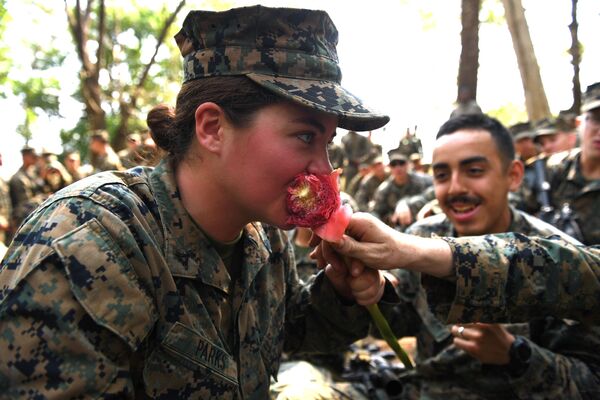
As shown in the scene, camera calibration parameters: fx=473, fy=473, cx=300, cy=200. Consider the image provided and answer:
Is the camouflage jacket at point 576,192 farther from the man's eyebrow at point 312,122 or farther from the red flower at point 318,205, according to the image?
Answer: the man's eyebrow at point 312,122

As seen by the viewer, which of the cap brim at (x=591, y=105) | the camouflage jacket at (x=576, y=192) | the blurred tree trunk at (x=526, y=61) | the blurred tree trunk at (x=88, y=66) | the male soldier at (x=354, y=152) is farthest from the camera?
the male soldier at (x=354, y=152)

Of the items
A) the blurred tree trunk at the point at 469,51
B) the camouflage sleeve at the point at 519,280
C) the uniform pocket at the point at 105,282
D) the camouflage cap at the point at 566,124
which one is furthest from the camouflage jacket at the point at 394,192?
the uniform pocket at the point at 105,282

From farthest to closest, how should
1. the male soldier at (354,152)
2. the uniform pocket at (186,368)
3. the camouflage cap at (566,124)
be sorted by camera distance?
1. the male soldier at (354,152)
2. the camouflage cap at (566,124)
3. the uniform pocket at (186,368)

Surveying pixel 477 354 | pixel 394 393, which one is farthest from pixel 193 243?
pixel 394 393

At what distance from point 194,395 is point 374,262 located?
2.99ft

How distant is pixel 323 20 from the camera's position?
2.11 metres

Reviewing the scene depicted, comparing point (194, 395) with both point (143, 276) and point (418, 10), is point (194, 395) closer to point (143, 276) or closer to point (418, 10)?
point (143, 276)

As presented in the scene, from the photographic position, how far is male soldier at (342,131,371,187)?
58.1 ft

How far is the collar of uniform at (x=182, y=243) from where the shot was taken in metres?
1.96

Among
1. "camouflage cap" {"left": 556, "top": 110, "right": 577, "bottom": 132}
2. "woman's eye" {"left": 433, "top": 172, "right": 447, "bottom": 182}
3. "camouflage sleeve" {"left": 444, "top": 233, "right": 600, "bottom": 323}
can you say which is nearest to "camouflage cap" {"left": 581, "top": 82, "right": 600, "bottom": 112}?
"woman's eye" {"left": 433, "top": 172, "right": 447, "bottom": 182}

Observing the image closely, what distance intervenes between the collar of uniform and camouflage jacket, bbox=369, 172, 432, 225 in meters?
8.33

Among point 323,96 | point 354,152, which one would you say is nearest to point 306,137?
point 323,96

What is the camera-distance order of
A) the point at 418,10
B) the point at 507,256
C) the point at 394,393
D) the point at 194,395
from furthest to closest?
the point at 418,10, the point at 394,393, the point at 507,256, the point at 194,395

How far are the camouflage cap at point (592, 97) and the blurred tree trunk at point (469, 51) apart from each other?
Answer: 159 inches
